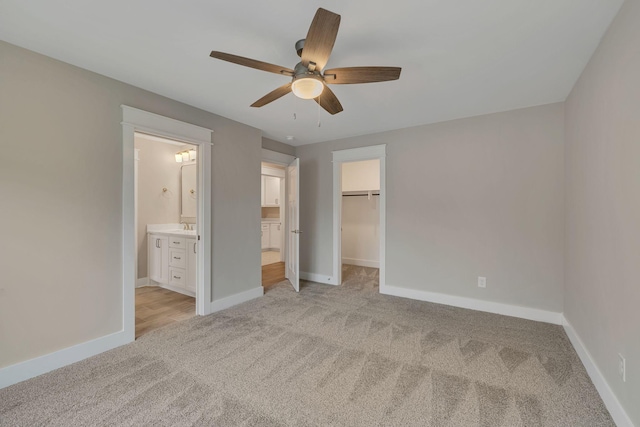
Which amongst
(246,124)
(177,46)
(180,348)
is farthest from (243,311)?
(177,46)

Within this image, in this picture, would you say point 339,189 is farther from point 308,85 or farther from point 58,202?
point 58,202

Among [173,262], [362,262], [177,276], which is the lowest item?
[362,262]

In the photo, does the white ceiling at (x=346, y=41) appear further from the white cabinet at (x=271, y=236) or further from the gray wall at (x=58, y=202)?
the white cabinet at (x=271, y=236)

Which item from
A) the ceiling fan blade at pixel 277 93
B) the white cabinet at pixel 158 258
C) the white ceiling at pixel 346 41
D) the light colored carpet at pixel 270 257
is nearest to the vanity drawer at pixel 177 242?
the white cabinet at pixel 158 258

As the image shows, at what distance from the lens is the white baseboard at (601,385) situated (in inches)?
60.7

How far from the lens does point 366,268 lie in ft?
19.3

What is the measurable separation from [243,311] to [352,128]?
2.90 m

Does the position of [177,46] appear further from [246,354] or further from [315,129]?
[246,354]

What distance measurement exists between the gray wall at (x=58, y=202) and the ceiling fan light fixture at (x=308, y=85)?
1.79 m

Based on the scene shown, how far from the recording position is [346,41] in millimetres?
1908

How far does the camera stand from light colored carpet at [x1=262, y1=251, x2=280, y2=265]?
6784mm

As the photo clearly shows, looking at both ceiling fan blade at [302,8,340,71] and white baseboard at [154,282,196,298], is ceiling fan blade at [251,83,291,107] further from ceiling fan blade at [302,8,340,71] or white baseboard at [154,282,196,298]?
white baseboard at [154,282,196,298]

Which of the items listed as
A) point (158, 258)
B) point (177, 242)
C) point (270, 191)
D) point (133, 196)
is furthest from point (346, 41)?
point (270, 191)

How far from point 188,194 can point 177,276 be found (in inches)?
61.7
